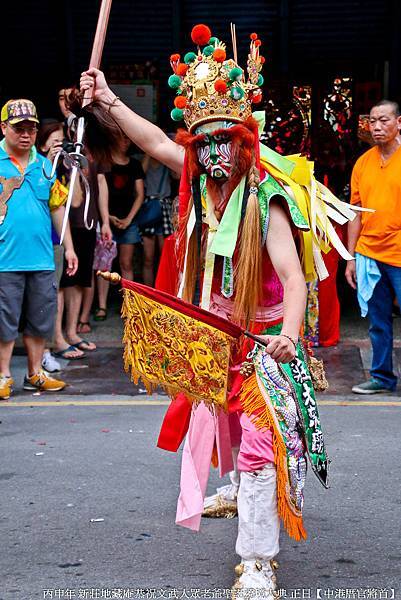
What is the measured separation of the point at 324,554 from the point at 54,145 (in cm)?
422

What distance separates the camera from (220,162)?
13.4ft

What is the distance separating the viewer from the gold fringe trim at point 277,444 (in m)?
3.97

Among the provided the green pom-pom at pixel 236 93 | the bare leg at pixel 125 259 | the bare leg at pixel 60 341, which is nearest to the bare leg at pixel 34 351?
the bare leg at pixel 60 341

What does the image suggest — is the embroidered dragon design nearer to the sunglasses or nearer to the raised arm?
the sunglasses

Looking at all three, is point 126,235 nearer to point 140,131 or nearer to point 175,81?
point 140,131

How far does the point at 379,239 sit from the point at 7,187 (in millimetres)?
2579

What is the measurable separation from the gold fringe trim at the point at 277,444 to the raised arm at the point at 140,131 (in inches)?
41.5

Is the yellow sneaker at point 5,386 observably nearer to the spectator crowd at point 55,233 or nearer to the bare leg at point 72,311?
the spectator crowd at point 55,233

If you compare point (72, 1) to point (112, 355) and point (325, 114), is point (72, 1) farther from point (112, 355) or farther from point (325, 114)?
point (112, 355)

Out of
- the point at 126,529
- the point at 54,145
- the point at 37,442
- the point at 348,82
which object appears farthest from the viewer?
the point at 348,82

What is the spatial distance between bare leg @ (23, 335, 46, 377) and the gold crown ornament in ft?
12.1

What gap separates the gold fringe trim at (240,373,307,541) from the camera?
3.97m

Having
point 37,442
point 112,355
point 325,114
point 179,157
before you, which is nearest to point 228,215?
point 179,157

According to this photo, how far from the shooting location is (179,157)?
4.50 m
